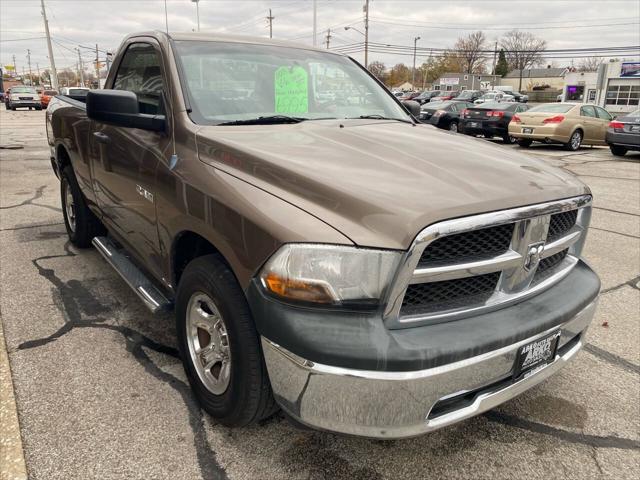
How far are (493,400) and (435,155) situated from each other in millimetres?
1128

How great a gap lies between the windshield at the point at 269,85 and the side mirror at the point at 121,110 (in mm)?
227

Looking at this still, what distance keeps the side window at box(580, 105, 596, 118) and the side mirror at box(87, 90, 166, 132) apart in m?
16.0

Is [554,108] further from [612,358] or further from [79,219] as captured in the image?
[79,219]

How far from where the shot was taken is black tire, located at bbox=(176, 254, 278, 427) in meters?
2.04

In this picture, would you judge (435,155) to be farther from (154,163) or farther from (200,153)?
(154,163)

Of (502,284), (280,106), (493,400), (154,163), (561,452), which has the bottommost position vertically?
(561,452)

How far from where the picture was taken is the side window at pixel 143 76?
10.1 ft

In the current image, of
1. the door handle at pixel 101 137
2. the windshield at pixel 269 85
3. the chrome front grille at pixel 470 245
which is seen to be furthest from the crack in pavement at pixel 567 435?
the door handle at pixel 101 137

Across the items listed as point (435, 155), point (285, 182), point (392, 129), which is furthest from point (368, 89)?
point (285, 182)

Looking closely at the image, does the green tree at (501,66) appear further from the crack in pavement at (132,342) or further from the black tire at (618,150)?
the crack in pavement at (132,342)

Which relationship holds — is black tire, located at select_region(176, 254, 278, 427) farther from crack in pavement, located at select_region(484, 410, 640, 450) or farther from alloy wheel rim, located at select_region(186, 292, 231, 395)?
crack in pavement, located at select_region(484, 410, 640, 450)

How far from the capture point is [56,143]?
5.12 metres

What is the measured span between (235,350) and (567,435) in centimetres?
171

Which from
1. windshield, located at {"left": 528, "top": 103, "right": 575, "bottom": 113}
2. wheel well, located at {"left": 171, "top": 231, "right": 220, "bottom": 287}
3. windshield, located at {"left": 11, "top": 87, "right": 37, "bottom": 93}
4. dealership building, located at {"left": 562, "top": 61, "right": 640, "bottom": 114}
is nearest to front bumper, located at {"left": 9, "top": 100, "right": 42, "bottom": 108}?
windshield, located at {"left": 11, "top": 87, "right": 37, "bottom": 93}
